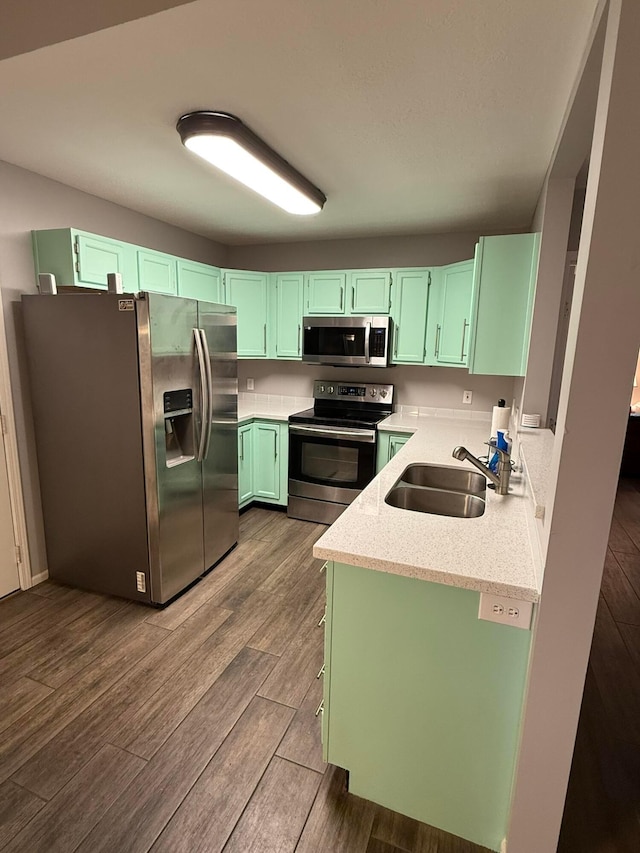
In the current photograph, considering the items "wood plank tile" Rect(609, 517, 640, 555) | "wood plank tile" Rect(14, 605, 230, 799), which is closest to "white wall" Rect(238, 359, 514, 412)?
"wood plank tile" Rect(609, 517, 640, 555)

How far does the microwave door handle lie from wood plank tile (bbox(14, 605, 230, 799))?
39.8 inches

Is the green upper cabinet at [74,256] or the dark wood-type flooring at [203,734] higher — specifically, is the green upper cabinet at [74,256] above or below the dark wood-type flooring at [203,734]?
above

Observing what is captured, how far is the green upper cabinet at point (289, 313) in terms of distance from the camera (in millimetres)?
3857

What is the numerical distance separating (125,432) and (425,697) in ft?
6.39

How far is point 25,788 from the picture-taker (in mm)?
1518

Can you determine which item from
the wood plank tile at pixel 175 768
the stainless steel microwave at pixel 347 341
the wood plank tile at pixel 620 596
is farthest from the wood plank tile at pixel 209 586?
the wood plank tile at pixel 620 596

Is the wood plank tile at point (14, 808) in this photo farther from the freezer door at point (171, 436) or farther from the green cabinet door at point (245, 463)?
the green cabinet door at point (245, 463)

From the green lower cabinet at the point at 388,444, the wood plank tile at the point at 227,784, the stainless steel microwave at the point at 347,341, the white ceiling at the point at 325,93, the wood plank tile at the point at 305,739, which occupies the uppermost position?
the white ceiling at the point at 325,93

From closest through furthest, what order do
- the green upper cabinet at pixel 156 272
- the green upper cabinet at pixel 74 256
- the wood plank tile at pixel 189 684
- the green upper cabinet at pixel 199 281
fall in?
the wood plank tile at pixel 189 684 < the green upper cabinet at pixel 74 256 < the green upper cabinet at pixel 156 272 < the green upper cabinet at pixel 199 281

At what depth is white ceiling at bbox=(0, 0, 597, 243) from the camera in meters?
1.23

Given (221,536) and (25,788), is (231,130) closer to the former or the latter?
(221,536)

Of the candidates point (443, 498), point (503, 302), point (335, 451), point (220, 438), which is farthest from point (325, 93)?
point (335, 451)

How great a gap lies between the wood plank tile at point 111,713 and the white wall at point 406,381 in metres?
2.45

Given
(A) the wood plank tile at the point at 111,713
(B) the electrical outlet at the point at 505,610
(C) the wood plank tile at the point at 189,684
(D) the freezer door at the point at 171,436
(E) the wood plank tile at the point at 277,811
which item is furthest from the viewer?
(D) the freezer door at the point at 171,436
